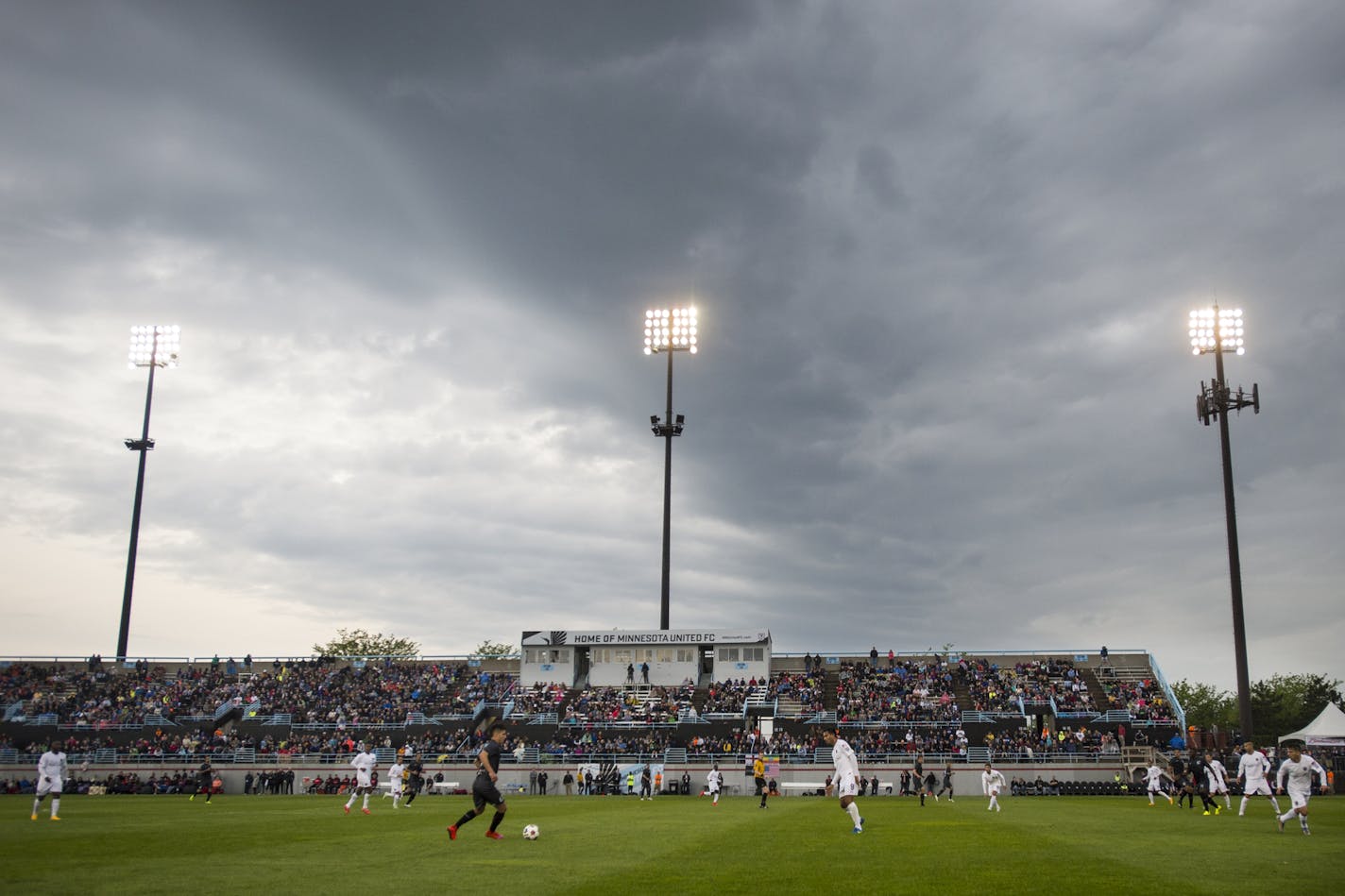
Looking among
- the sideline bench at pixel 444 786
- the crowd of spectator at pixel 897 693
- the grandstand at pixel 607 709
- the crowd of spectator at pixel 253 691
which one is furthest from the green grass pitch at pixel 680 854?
the crowd of spectator at pixel 253 691

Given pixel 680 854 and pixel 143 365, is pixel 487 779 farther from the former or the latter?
pixel 143 365

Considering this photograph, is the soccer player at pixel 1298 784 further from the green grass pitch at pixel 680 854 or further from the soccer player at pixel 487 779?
the soccer player at pixel 487 779

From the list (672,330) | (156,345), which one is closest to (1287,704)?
(672,330)

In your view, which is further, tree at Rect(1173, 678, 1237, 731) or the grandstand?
tree at Rect(1173, 678, 1237, 731)

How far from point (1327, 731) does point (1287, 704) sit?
78.1m

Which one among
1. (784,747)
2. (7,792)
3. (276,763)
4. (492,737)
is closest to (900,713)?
(784,747)

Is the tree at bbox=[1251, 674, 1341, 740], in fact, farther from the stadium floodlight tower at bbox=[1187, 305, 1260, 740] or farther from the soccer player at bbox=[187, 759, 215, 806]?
the soccer player at bbox=[187, 759, 215, 806]

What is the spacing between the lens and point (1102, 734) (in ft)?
182

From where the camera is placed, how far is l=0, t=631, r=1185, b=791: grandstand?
2222 inches

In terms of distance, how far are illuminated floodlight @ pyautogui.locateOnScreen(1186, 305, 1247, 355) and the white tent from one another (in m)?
20.8

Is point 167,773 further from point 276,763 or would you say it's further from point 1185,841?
point 1185,841

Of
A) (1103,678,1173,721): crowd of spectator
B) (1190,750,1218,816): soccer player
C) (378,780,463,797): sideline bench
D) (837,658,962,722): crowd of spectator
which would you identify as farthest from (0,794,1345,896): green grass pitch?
(1103,678,1173,721): crowd of spectator

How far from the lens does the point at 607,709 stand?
6481cm

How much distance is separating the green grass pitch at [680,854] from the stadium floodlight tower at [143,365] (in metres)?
47.9
